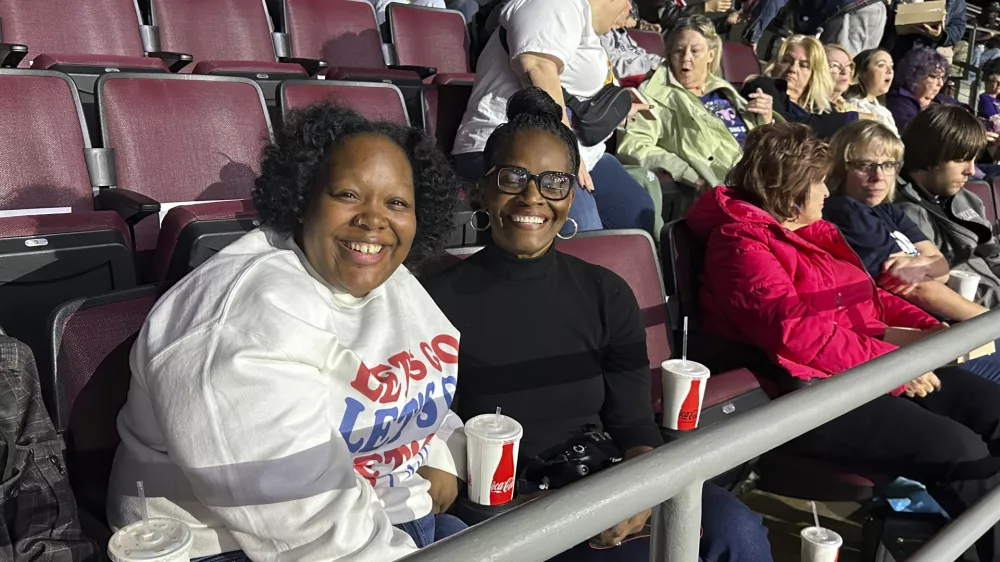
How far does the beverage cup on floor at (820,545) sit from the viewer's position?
175cm

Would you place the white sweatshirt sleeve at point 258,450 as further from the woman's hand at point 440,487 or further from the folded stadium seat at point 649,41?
the folded stadium seat at point 649,41

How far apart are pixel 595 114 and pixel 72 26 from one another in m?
2.40

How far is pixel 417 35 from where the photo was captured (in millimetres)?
4574

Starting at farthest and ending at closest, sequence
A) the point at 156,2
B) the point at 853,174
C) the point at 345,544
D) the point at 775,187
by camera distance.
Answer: the point at 156,2
the point at 853,174
the point at 775,187
the point at 345,544

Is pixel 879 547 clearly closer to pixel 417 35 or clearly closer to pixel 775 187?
pixel 775 187

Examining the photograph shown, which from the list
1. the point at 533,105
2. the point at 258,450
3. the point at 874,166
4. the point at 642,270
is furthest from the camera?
the point at 874,166

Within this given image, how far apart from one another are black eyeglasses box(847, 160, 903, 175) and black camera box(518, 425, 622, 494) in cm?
161

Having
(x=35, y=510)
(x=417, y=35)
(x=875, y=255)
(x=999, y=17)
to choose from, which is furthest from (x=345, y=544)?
(x=999, y=17)

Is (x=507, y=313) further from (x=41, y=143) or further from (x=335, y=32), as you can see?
(x=335, y=32)

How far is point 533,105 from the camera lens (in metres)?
1.90

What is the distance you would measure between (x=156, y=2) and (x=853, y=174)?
3222 mm

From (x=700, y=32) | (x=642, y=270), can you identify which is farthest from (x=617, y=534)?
(x=700, y=32)

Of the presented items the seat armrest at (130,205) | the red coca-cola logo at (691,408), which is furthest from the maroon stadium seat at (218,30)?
the red coca-cola logo at (691,408)

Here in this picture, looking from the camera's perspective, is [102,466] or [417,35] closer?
[102,466]
